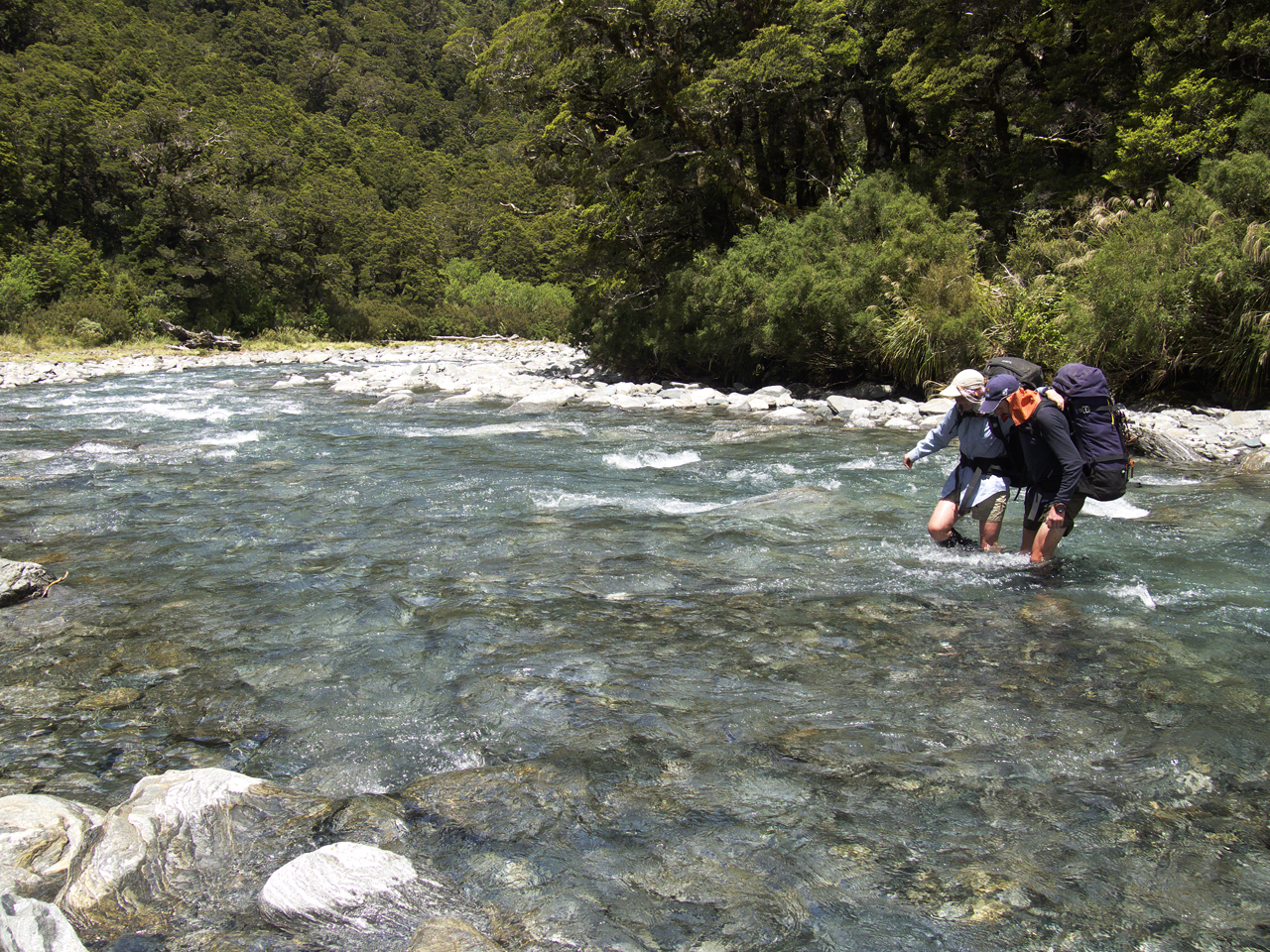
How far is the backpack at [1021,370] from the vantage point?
5176 millimetres

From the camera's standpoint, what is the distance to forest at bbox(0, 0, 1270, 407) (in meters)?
12.6

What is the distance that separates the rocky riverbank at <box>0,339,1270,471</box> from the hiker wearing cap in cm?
555

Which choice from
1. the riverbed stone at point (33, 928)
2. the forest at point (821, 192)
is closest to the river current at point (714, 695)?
the riverbed stone at point (33, 928)

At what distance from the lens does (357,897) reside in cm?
243

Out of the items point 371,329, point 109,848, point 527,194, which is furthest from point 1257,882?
point 527,194

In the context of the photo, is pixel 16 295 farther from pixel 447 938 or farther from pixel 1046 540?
pixel 447 938

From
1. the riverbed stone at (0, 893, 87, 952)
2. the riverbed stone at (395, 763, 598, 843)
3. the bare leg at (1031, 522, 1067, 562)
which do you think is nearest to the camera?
the riverbed stone at (0, 893, 87, 952)

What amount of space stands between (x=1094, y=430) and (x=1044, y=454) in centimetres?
33

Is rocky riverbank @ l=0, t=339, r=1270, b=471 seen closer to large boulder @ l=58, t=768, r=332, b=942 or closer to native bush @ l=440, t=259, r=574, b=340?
large boulder @ l=58, t=768, r=332, b=942

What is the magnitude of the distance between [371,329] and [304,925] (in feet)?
144

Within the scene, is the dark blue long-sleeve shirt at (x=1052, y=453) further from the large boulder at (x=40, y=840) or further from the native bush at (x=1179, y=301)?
the native bush at (x=1179, y=301)

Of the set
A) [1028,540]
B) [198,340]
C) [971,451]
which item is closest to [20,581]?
[971,451]

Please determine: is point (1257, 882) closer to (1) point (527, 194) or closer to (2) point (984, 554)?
(2) point (984, 554)

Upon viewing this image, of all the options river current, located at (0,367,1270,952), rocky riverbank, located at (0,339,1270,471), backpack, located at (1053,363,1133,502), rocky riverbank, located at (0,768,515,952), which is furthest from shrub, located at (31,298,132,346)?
backpack, located at (1053,363,1133,502)
